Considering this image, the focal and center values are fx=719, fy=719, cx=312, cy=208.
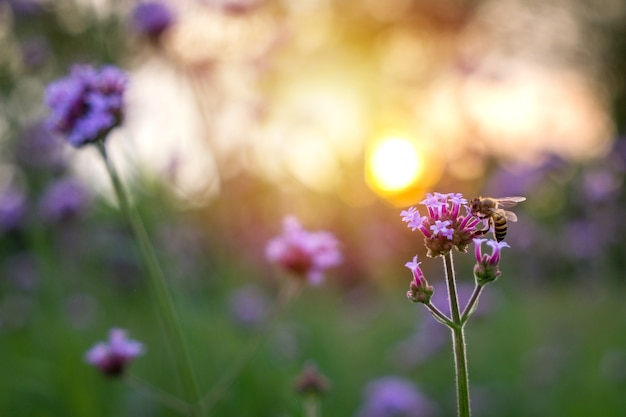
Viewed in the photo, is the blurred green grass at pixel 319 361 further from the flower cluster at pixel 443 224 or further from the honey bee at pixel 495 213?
the flower cluster at pixel 443 224

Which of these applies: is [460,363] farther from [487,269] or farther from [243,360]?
[243,360]

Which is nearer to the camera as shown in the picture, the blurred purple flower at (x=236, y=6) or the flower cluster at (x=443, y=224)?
the flower cluster at (x=443, y=224)

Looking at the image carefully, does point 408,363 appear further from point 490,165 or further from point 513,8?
point 513,8

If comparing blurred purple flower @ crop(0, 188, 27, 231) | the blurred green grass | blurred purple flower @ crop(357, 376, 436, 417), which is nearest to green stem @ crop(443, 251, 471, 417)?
the blurred green grass

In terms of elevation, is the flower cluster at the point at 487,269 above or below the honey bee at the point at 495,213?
below

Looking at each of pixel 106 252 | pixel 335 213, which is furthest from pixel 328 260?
pixel 335 213

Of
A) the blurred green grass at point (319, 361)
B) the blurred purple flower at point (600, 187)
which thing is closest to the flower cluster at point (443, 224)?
the blurred green grass at point (319, 361)

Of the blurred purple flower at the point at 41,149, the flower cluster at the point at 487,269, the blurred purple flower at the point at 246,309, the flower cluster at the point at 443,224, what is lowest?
the blurred purple flower at the point at 246,309
